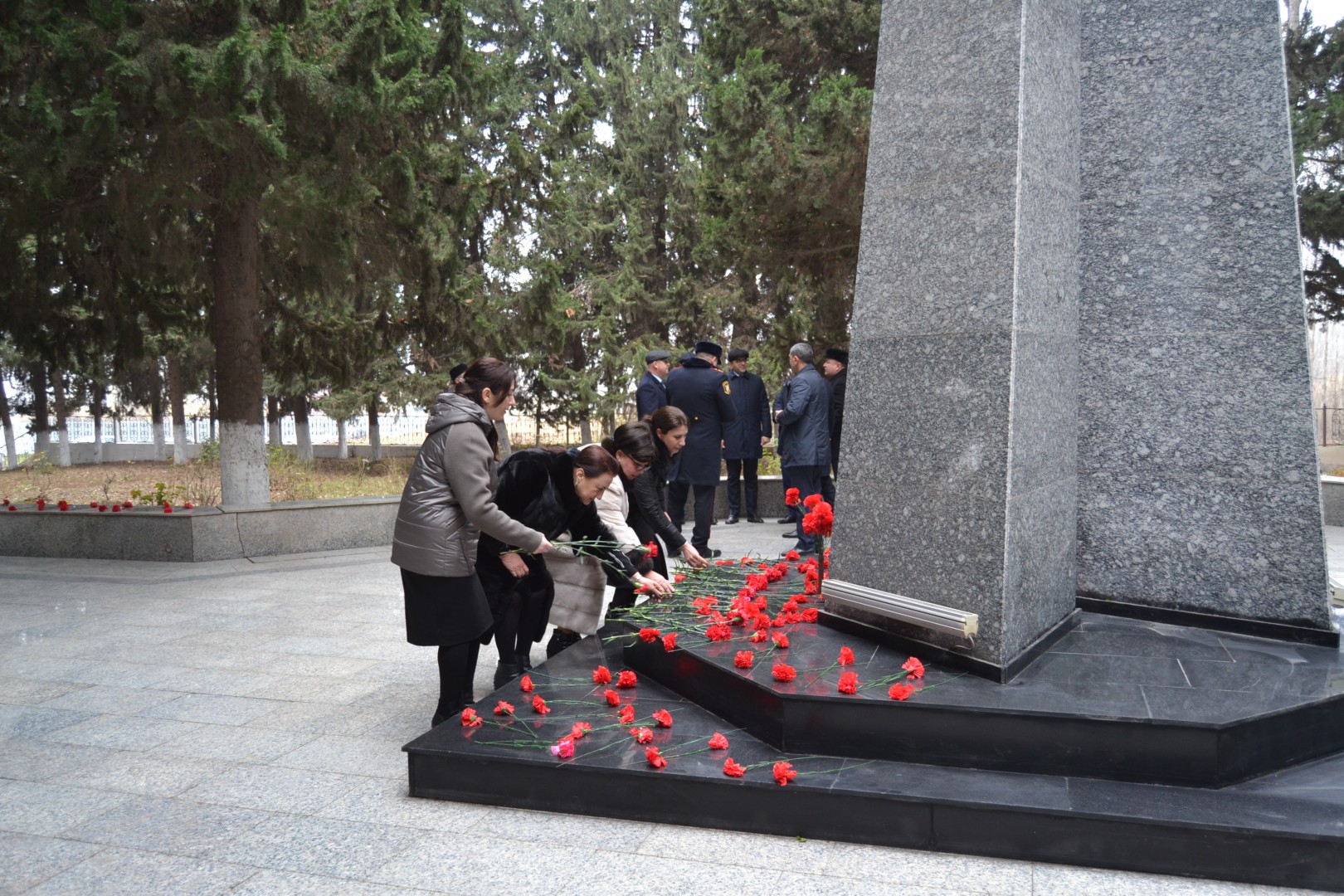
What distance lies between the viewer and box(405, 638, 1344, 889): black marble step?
289 centimetres

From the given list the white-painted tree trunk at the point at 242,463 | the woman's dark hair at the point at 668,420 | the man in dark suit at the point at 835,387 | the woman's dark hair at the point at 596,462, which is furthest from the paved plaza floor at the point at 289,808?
the man in dark suit at the point at 835,387

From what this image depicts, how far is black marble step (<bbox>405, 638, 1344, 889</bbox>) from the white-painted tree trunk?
718cm

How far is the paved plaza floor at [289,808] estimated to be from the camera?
116 inches

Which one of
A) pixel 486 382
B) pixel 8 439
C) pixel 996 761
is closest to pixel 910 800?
pixel 996 761

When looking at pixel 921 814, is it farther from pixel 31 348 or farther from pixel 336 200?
pixel 31 348

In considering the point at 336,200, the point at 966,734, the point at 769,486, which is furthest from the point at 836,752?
the point at 769,486

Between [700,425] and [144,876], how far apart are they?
6256mm

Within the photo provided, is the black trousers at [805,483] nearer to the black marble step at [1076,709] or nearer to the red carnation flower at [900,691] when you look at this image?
the black marble step at [1076,709]

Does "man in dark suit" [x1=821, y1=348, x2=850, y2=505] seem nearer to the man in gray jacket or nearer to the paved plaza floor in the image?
the man in gray jacket

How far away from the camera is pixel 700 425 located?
8.81 m

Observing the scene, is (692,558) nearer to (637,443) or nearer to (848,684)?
(637,443)

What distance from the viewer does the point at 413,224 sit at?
1030 centimetres

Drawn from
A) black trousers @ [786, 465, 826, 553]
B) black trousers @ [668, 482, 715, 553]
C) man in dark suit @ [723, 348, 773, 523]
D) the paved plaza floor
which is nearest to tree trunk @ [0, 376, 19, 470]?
man in dark suit @ [723, 348, 773, 523]

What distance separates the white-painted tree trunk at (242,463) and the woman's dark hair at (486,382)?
6.73 m
